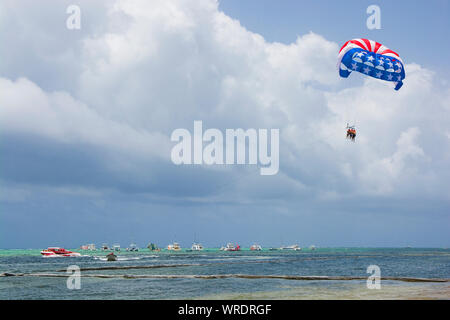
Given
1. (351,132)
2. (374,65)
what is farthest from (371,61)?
(351,132)

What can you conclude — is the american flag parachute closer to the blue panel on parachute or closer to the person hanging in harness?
the blue panel on parachute

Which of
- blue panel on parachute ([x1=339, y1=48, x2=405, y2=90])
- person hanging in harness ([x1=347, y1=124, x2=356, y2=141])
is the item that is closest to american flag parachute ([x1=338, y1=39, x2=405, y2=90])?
blue panel on parachute ([x1=339, y1=48, x2=405, y2=90])

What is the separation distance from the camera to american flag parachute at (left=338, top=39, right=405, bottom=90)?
35969 mm

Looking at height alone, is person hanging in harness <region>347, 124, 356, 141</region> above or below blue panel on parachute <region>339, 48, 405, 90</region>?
below

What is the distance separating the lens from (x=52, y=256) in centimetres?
10650

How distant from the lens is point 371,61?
3594 centimetres

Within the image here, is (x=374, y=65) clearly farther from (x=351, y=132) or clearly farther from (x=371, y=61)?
(x=351, y=132)

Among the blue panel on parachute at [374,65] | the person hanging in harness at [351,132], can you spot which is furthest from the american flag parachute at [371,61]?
the person hanging in harness at [351,132]
